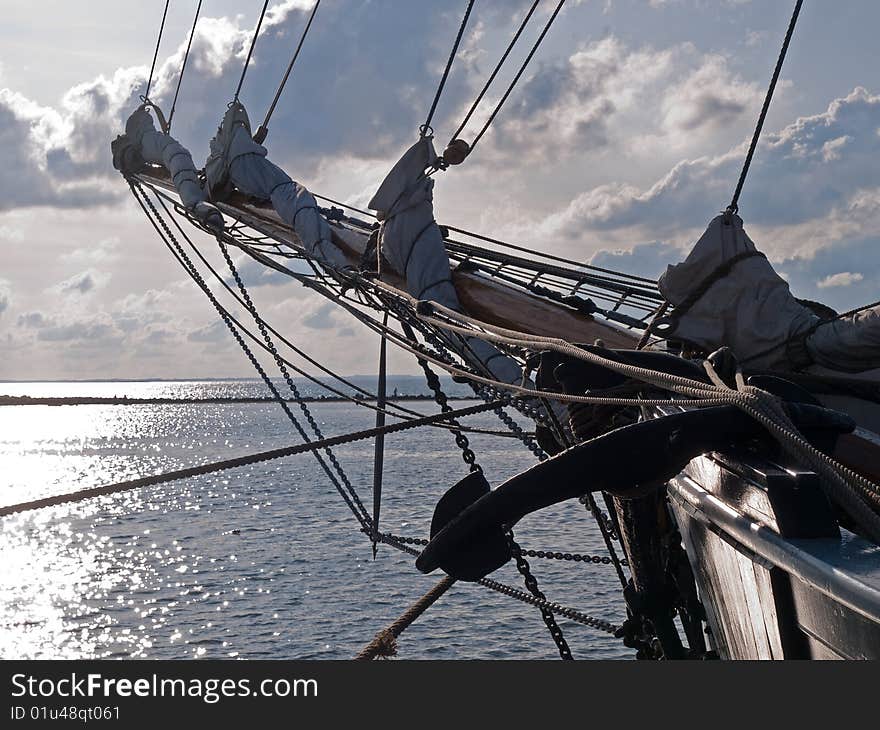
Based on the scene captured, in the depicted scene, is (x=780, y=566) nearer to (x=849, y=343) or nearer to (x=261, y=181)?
(x=849, y=343)

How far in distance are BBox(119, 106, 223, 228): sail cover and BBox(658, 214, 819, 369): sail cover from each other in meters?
6.22

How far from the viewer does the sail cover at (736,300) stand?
20.7 ft

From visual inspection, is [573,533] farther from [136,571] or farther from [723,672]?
[723,672]

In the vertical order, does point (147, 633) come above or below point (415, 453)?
below

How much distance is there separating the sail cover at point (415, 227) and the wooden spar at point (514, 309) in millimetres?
177

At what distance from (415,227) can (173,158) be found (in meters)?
4.71

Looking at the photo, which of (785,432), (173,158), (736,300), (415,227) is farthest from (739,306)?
(173,158)

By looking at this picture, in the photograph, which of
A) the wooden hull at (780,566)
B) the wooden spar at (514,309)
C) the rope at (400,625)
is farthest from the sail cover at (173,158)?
the wooden hull at (780,566)

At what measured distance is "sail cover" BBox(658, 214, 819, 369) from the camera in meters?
6.31

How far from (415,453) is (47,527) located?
127ft

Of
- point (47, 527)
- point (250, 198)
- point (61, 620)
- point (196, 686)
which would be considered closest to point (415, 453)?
point (47, 527)

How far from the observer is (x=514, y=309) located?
321 inches

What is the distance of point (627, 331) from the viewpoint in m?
7.50

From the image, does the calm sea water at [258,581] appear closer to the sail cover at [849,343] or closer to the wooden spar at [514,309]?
the wooden spar at [514,309]
